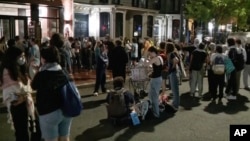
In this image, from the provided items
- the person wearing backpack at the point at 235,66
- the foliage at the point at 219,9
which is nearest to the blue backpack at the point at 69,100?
the person wearing backpack at the point at 235,66

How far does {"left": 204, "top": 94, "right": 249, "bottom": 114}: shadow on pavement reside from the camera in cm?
995

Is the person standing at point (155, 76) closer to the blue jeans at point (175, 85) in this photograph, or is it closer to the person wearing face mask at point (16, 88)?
the blue jeans at point (175, 85)

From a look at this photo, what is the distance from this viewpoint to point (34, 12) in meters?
20.0

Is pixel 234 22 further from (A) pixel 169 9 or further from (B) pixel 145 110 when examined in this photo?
(B) pixel 145 110

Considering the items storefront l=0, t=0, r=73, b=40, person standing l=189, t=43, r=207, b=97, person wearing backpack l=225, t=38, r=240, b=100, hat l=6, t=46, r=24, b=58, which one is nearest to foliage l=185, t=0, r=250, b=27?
storefront l=0, t=0, r=73, b=40

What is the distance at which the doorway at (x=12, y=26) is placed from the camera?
60.3 ft

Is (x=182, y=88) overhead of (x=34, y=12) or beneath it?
beneath

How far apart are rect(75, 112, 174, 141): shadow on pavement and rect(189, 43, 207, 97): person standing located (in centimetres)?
303

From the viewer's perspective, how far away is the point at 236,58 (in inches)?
464

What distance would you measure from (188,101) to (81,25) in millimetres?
14702

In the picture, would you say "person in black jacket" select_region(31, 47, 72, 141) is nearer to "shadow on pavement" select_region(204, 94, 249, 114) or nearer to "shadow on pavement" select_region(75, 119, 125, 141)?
"shadow on pavement" select_region(75, 119, 125, 141)

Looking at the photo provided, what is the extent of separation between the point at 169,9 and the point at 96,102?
30286mm

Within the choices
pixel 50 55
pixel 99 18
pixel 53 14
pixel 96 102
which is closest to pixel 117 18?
pixel 99 18

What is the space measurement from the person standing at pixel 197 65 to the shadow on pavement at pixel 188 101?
27 centimetres
